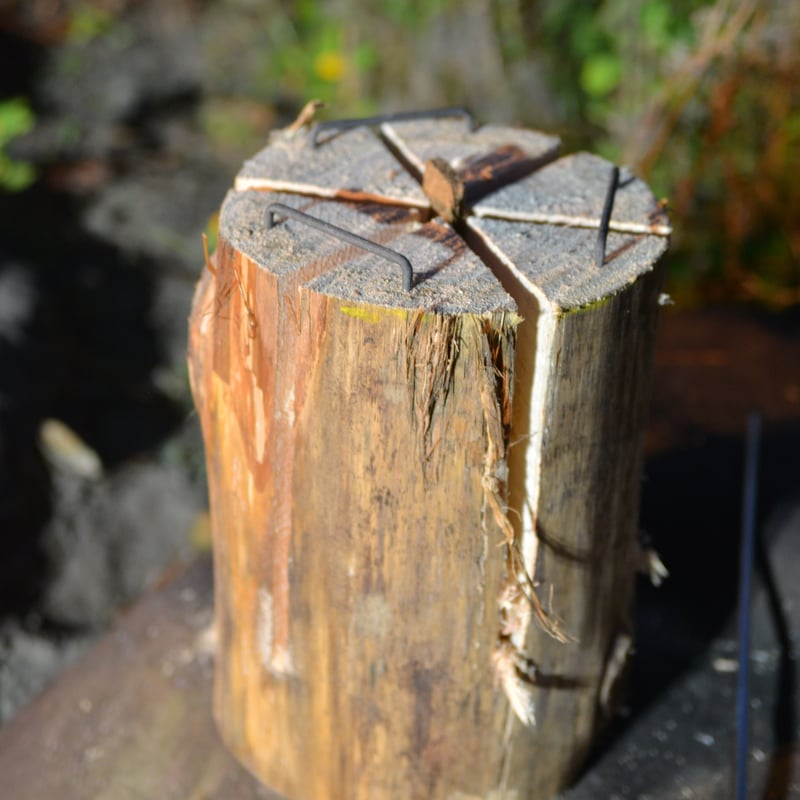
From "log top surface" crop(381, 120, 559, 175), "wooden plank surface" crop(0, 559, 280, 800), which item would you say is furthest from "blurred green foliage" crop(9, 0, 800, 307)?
"wooden plank surface" crop(0, 559, 280, 800)

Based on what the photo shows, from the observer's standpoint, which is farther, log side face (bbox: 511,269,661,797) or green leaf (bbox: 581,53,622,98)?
green leaf (bbox: 581,53,622,98)

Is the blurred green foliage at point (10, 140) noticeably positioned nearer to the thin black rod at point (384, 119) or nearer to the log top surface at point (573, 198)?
the thin black rod at point (384, 119)

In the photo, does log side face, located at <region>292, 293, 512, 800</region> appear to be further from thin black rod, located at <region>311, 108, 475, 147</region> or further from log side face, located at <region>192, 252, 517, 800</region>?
thin black rod, located at <region>311, 108, 475, 147</region>

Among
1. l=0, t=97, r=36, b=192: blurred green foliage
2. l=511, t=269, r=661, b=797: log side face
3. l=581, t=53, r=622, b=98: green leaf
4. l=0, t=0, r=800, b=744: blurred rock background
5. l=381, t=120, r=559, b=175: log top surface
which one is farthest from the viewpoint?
l=0, t=97, r=36, b=192: blurred green foliage

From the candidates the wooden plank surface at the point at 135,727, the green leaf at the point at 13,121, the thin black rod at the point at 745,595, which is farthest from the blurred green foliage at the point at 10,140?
the thin black rod at the point at 745,595

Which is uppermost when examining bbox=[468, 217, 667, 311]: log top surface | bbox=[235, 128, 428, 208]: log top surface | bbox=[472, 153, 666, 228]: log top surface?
bbox=[235, 128, 428, 208]: log top surface

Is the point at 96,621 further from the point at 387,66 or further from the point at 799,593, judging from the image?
the point at 387,66
